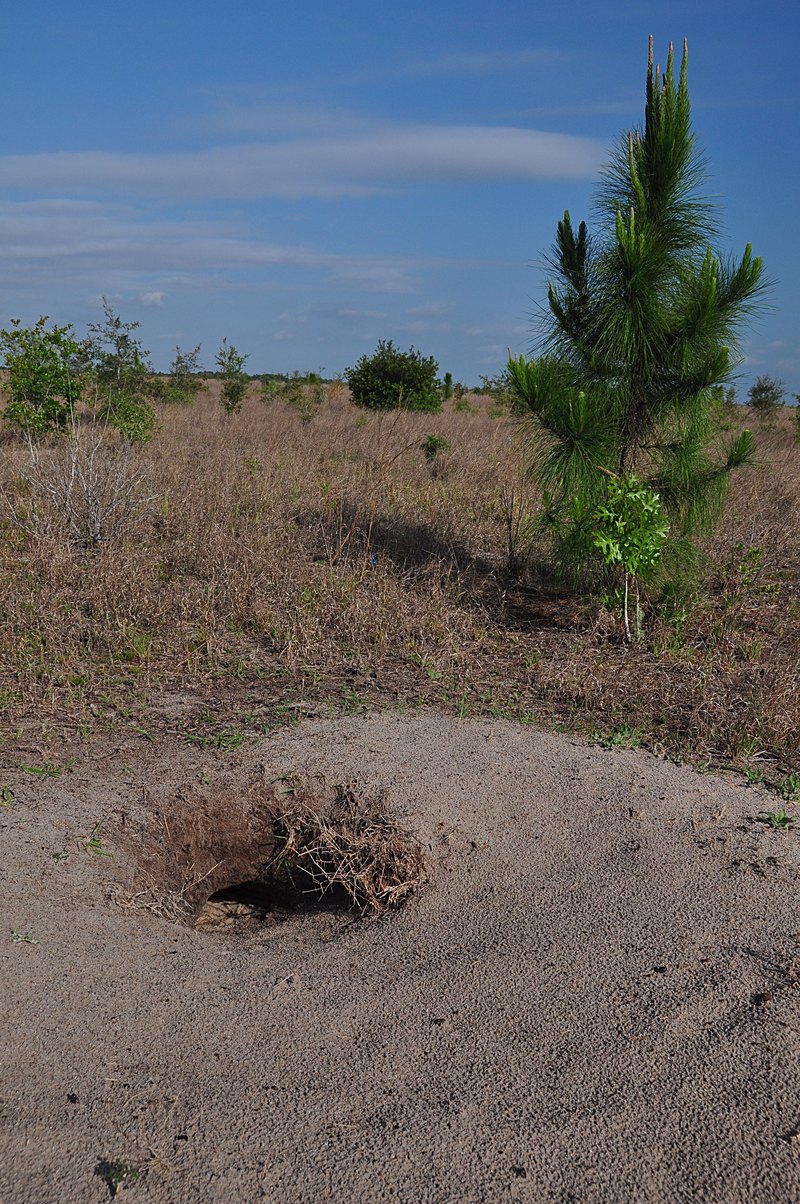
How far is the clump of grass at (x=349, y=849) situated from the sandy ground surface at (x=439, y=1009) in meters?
0.10

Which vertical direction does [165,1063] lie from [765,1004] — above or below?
below

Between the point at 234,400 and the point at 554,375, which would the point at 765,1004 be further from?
the point at 234,400

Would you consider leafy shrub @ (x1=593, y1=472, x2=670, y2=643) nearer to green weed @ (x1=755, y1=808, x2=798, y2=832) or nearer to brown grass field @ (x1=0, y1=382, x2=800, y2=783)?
brown grass field @ (x1=0, y1=382, x2=800, y2=783)

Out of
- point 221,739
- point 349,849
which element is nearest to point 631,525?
point 221,739

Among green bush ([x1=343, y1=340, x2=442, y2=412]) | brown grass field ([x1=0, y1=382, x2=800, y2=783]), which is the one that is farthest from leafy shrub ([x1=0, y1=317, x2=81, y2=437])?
green bush ([x1=343, y1=340, x2=442, y2=412])

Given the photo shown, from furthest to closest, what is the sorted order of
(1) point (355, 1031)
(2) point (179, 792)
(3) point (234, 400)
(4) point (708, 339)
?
(3) point (234, 400) → (4) point (708, 339) → (2) point (179, 792) → (1) point (355, 1031)

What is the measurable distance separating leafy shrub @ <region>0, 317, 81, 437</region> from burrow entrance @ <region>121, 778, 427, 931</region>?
8.24m

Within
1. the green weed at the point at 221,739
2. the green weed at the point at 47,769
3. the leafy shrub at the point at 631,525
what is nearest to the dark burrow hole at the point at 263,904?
the green weed at the point at 221,739

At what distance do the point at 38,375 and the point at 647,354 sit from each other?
25.7 ft

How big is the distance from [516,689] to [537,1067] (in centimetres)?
270

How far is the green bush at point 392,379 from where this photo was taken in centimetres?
1669

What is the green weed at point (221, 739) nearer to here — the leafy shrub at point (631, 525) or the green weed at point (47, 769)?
the green weed at point (47, 769)

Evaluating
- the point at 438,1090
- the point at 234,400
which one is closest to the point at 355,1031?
the point at 438,1090

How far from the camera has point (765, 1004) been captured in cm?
261
